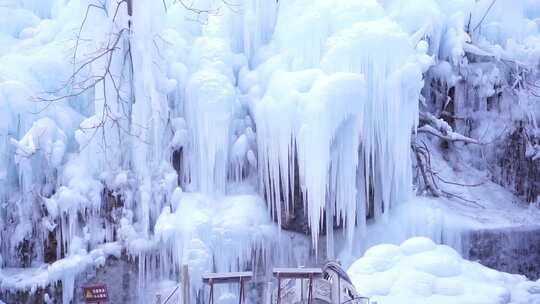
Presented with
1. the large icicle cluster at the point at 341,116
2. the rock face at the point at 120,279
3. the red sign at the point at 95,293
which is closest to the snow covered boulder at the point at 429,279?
the large icicle cluster at the point at 341,116

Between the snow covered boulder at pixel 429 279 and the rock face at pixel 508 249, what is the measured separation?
2345mm

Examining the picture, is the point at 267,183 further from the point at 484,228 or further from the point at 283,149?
the point at 484,228

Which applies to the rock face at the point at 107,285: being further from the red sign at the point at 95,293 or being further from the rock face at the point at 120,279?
the red sign at the point at 95,293

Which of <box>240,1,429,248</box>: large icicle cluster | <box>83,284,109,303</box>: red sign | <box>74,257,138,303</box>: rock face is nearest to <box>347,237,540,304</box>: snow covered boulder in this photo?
<box>240,1,429,248</box>: large icicle cluster

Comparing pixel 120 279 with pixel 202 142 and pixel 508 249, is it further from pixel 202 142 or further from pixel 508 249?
pixel 508 249

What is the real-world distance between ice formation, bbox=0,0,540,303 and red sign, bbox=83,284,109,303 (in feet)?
10.7

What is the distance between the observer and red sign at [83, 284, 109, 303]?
20.0ft

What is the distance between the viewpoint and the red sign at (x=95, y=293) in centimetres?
610

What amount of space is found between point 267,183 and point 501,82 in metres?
3.98

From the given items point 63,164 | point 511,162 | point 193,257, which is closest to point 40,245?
point 63,164

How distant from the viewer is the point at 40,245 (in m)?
10.1

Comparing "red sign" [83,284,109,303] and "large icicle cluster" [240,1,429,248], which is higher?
"large icicle cluster" [240,1,429,248]

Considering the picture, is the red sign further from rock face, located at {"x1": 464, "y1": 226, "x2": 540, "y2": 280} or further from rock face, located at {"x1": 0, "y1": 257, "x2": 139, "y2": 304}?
rock face, located at {"x1": 464, "y1": 226, "x2": 540, "y2": 280}

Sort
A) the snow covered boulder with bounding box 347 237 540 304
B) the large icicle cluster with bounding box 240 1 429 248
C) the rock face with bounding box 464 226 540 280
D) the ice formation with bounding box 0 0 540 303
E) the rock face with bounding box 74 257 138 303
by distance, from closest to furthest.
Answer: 1. the snow covered boulder with bounding box 347 237 540 304
2. the large icicle cluster with bounding box 240 1 429 248
3. the ice formation with bounding box 0 0 540 303
4. the rock face with bounding box 74 257 138 303
5. the rock face with bounding box 464 226 540 280
